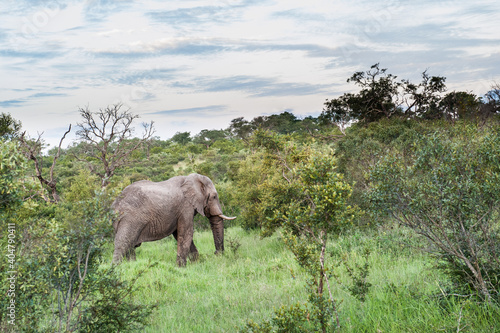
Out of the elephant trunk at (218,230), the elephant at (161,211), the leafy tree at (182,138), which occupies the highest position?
the leafy tree at (182,138)

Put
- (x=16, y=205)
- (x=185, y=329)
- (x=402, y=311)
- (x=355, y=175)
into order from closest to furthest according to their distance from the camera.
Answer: (x=16, y=205), (x=402, y=311), (x=185, y=329), (x=355, y=175)

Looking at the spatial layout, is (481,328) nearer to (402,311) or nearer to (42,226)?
(402,311)

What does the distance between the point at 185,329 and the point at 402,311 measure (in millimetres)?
3457

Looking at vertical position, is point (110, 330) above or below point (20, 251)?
below

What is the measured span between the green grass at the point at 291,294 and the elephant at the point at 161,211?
0.79 meters

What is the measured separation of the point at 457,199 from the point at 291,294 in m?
3.78

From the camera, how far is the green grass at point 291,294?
5910 mm

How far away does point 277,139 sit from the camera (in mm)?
12742

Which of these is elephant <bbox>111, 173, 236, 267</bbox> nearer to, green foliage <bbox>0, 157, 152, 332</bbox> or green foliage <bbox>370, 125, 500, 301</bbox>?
green foliage <bbox>0, 157, 152, 332</bbox>

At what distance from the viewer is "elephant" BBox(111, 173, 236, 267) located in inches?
473

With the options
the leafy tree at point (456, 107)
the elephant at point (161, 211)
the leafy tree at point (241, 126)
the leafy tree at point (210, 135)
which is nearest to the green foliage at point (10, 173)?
the elephant at point (161, 211)

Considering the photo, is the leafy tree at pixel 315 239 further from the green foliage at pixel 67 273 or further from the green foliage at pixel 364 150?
the green foliage at pixel 364 150

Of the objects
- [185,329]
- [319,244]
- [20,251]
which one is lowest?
[185,329]

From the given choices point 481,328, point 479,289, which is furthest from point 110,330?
point 479,289
